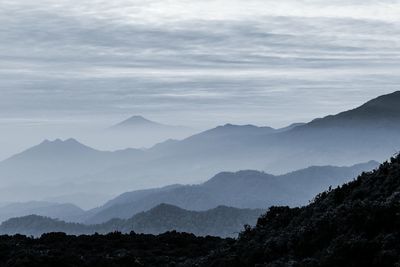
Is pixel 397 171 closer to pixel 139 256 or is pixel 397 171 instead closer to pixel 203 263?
pixel 203 263

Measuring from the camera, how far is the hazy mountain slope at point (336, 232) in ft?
82.3

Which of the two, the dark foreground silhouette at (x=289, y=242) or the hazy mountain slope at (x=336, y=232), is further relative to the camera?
the dark foreground silhouette at (x=289, y=242)

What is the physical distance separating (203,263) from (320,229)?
7200 millimetres

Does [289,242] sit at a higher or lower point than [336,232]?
lower

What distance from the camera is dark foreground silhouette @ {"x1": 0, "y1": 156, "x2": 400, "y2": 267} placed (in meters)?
25.7

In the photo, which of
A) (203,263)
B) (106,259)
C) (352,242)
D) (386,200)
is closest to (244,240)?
(203,263)

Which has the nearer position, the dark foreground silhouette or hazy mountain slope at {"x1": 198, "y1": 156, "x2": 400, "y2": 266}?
hazy mountain slope at {"x1": 198, "y1": 156, "x2": 400, "y2": 266}

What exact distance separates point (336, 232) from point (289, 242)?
2.45 meters

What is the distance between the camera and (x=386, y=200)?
29.8m

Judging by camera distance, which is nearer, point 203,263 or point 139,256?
point 203,263

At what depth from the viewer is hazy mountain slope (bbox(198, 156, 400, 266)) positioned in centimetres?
2508

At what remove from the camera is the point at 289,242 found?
31.0m

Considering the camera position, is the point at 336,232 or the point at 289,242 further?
the point at 289,242

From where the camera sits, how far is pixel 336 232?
2952 centimetres
